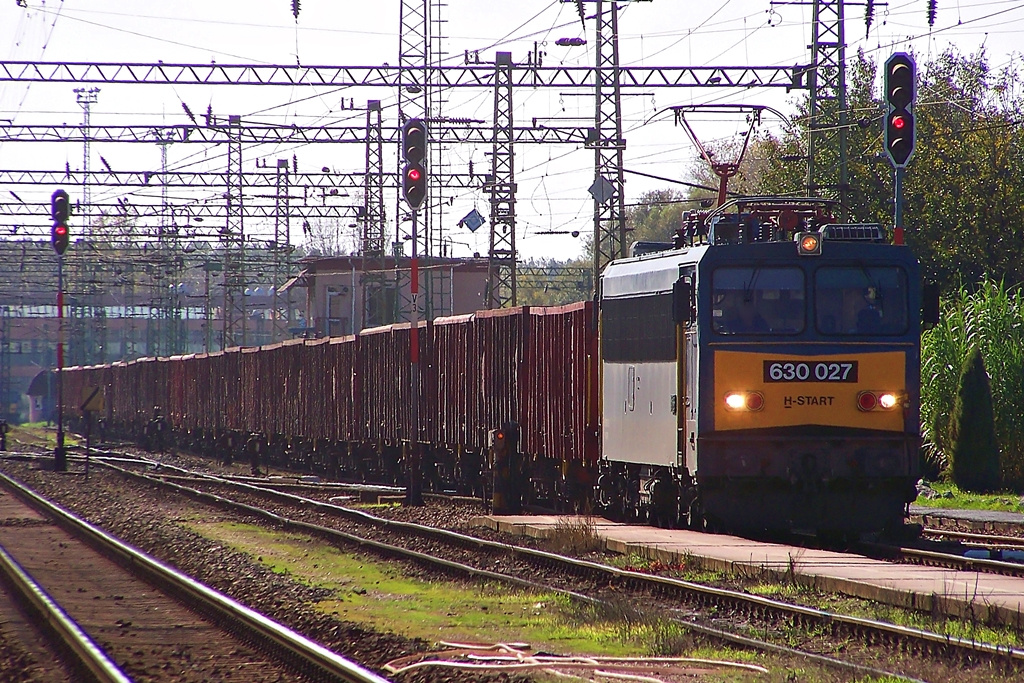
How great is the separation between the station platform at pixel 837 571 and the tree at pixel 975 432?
8647 mm

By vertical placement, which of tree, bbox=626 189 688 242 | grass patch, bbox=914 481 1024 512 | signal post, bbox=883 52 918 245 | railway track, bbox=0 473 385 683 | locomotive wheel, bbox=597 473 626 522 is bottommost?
railway track, bbox=0 473 385 683

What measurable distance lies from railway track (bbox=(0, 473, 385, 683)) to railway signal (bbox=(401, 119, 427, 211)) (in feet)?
21.9

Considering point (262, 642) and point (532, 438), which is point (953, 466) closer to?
point (532, 438)

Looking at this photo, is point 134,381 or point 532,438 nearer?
point 532,438

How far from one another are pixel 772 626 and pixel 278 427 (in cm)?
2757

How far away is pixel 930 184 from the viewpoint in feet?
121

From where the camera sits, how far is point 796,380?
14078mm

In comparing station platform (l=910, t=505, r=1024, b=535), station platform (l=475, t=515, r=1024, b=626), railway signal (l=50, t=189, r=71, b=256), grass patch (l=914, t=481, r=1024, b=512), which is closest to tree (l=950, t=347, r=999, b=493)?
grass patch (l=914, t=481, r=1024, b=512)

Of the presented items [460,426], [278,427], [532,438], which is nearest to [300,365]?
[278,427]

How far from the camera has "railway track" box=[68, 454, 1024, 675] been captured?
8492mm

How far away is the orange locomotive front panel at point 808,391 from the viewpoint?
14.0m

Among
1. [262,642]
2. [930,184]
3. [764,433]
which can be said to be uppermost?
[930,184]

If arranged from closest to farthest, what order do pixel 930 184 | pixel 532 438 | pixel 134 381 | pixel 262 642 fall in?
pixel 262 642 → pixel 532 438 → pixel 930 184 → pixel 134 381

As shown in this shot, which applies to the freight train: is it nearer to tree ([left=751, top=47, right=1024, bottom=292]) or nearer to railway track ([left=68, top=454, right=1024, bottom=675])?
railway track ([left=68, top=454, right=1024, bottom=675])
